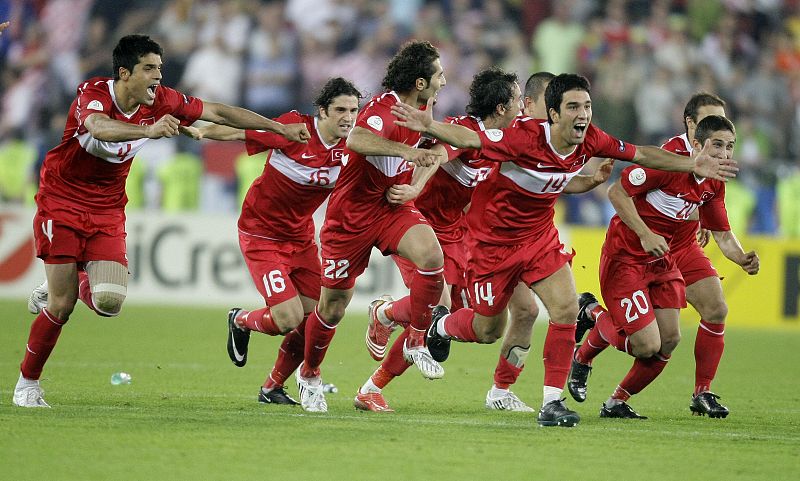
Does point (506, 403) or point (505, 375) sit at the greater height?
point (505, 375)

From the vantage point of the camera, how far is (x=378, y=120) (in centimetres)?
797

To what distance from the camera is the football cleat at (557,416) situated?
24.2ft

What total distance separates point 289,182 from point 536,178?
5.89 ft

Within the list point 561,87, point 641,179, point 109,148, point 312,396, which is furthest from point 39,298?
point 641,179

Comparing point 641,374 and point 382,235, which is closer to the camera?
point 641,374

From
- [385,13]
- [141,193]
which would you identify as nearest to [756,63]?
[385,13]

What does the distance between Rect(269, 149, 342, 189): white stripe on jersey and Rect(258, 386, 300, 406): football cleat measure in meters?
1.45

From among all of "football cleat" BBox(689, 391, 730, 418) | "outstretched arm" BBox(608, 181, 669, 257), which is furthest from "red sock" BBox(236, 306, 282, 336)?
"football cleat" BBox(689, 391, 730, 418)

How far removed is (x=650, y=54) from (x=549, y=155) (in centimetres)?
1276

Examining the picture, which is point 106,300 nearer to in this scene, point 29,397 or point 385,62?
point 29,397

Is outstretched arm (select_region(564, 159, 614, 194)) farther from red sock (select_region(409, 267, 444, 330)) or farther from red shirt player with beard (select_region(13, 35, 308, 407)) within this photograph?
red shirt player with beard (select_region(13, 35, 308, 407))

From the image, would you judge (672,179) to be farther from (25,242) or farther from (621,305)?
(25,242)

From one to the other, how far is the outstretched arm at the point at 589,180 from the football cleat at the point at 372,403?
6.18 feet

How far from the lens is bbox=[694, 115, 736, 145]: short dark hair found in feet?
27.2
